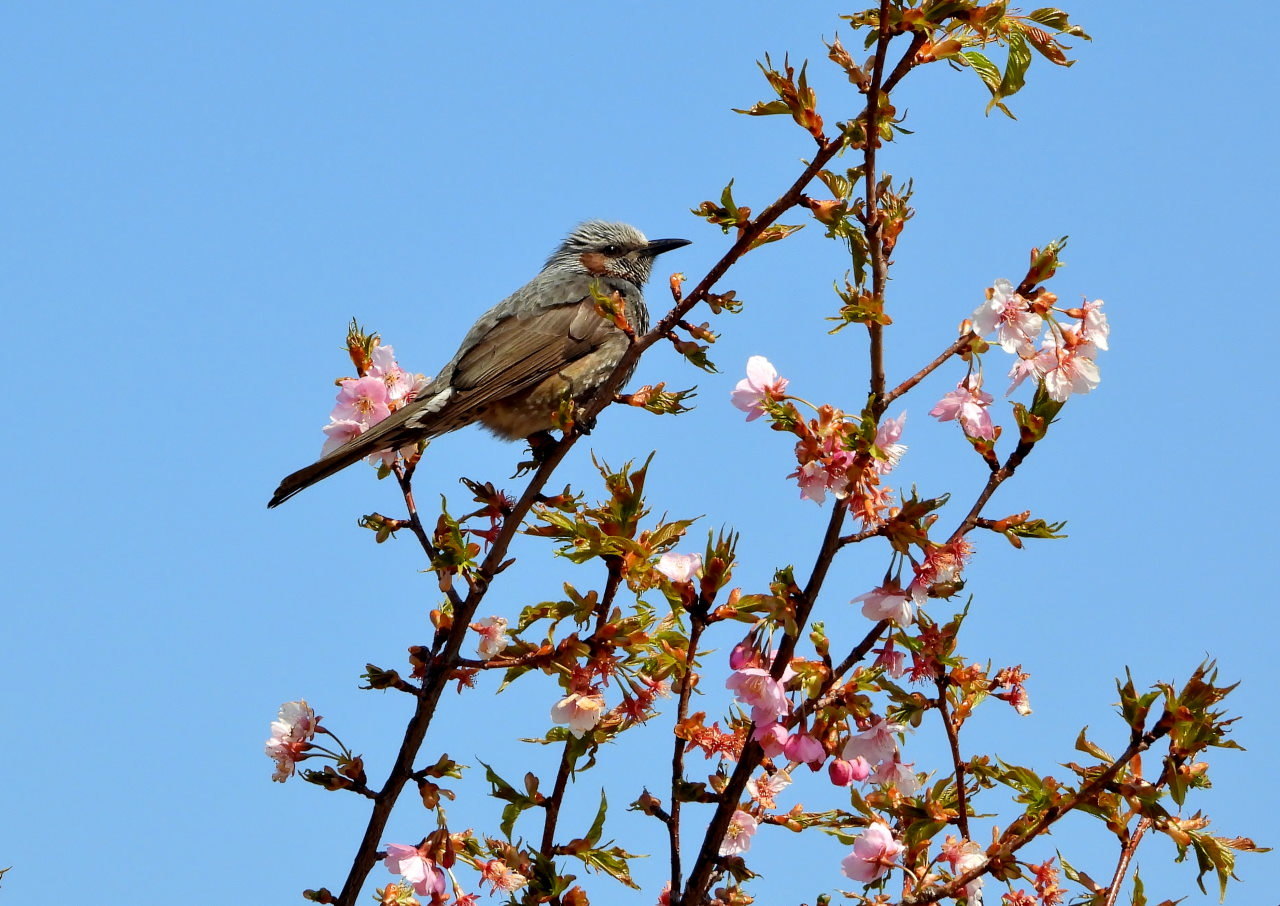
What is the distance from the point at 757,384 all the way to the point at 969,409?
512 millimetres

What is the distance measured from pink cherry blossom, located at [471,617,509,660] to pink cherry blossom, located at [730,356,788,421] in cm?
107

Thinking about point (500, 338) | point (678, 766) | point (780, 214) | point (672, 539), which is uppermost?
point (500, 338)

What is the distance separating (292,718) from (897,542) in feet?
5.71

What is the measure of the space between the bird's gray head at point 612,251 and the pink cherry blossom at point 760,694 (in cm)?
504

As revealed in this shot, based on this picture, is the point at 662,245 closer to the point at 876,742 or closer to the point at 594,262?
the point at 594,262

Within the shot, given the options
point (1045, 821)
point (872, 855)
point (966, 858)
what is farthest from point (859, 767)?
point (1045, 821)

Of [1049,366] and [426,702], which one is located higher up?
[1049,366]

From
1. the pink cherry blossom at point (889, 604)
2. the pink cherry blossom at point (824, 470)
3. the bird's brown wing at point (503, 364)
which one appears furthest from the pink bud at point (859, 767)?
the bird's brown wing at point (503, 364)

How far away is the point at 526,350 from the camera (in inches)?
243

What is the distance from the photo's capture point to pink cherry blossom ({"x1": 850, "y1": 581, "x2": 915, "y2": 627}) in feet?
9.48

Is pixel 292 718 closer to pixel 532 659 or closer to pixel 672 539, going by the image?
pixel 532 659

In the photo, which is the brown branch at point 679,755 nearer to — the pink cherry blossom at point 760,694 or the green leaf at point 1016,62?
the pink cherry blossom at point 760,694

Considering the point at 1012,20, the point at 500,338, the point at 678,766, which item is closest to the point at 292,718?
the point at 678,766

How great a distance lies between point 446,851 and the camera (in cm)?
329
